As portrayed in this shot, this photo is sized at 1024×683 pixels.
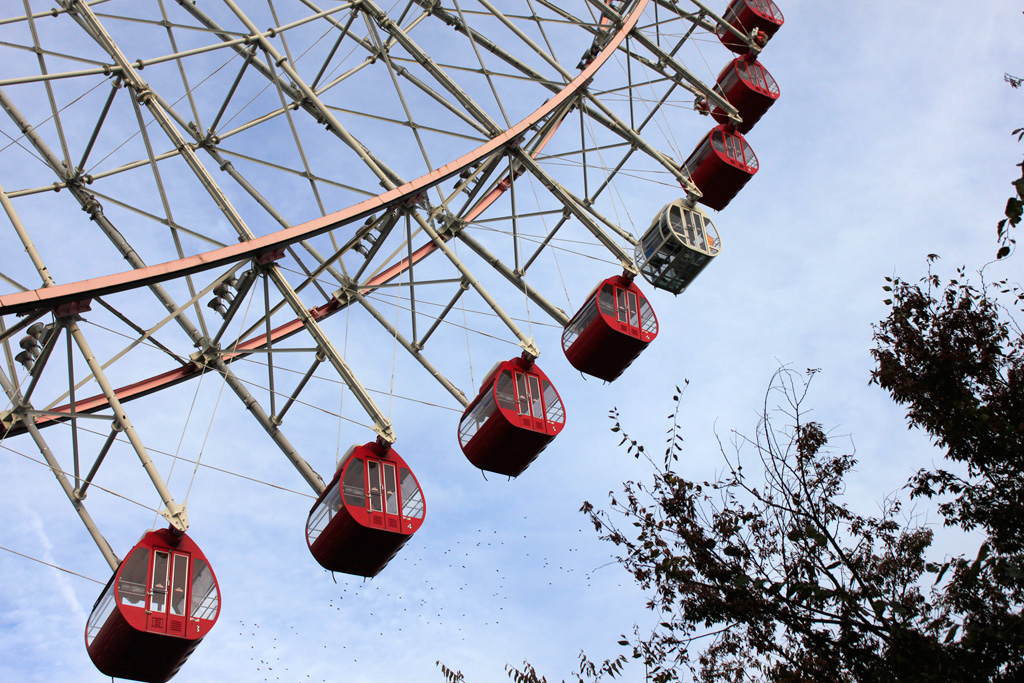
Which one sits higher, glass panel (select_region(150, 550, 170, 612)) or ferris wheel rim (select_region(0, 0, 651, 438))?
ferris wheel rim (select_region(0, 0, 651, 438))

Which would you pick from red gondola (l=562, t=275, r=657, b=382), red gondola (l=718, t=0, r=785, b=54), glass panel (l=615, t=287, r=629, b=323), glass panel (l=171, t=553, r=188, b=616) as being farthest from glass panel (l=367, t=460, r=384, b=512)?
red gondola (l=718, t=0, r=785, b=54)

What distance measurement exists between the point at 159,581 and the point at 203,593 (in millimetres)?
631

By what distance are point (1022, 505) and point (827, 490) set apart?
2001 millimetres

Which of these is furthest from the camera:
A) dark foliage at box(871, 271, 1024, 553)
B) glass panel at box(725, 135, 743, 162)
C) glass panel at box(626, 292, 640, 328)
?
glass panel at box(725, 135, 743, 162)

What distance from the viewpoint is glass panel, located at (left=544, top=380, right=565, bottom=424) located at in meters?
17.8

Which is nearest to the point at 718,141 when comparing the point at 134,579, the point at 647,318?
the point at 647,318

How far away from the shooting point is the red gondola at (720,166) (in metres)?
25.9

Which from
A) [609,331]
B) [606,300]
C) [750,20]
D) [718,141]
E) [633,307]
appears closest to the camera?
[609,331]

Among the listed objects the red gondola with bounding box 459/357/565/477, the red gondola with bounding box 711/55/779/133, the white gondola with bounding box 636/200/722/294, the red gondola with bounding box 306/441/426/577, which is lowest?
the red gondola with bounding box 306/441/426/577

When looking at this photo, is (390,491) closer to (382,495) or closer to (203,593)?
(382,495)

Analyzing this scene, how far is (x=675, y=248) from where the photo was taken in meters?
21.3

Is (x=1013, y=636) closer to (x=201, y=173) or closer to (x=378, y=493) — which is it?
(x=378, y=493)

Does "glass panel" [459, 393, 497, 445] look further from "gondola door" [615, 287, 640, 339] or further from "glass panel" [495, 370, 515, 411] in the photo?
"gondola door" [615, 287, 640, 339]

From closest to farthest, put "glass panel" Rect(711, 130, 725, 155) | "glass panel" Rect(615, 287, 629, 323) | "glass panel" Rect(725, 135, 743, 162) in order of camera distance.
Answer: "glass panel" Rect(615, 287, 629, 323) < "glass panel" Rect(711, 130, 725, 155) < "glass panel" Rect(725, 135, 743, 162)
